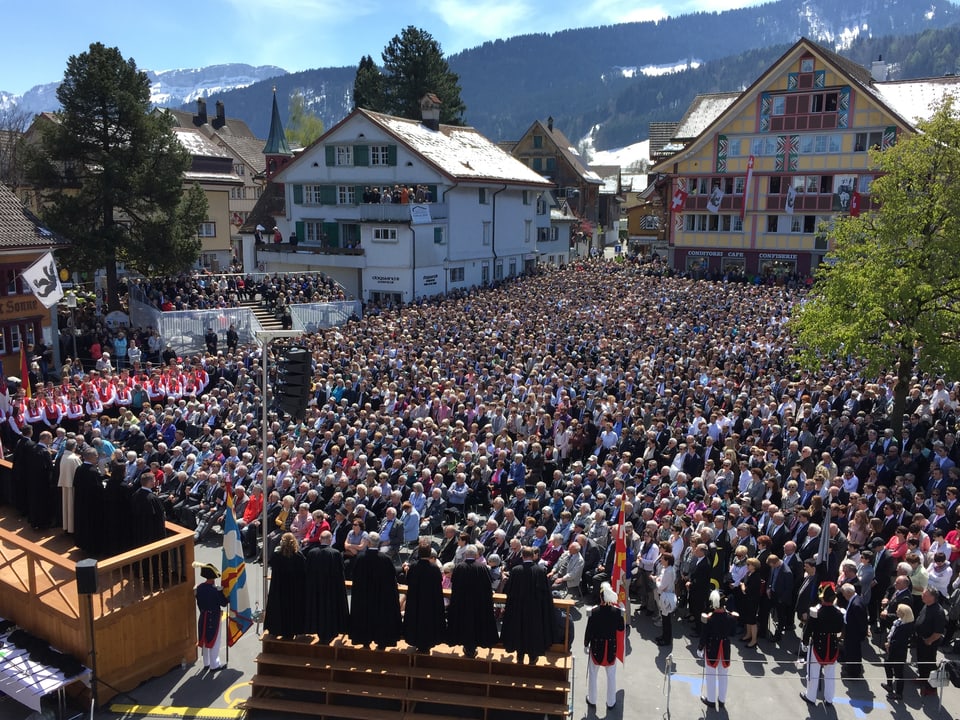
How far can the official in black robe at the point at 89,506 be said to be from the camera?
463 inches

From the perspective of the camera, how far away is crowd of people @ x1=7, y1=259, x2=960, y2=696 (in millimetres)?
11562

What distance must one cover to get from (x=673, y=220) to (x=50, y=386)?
38278 mm

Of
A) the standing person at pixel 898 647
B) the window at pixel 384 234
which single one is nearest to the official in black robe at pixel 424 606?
the standing person at pixel 898 647

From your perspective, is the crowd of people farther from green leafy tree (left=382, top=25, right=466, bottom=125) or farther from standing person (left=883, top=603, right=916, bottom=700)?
green leafy tree (left=382, top=25, right=466, bottom=125)

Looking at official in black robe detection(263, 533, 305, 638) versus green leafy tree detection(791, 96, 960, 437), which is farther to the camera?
green leafy tree detection(791, 96, 960, 437)

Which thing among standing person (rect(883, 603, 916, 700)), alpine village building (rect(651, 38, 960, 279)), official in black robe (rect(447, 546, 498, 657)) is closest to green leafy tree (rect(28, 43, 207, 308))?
official in black robe (rect(447, 546, 498, 657))

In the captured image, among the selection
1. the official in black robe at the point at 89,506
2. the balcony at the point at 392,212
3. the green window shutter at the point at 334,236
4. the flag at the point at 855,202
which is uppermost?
the flag at the point at 855,202

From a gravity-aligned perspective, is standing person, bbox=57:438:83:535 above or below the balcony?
below

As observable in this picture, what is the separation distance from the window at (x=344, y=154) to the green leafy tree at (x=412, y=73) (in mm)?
21300

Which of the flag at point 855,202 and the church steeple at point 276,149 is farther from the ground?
the church steeple at point 276,149

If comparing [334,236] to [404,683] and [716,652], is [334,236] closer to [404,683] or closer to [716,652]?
[404,683]

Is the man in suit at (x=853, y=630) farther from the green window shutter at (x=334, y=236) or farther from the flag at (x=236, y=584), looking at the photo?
the green window shutter at (x=334, y=236)

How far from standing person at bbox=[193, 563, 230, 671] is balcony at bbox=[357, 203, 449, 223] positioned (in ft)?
97.4

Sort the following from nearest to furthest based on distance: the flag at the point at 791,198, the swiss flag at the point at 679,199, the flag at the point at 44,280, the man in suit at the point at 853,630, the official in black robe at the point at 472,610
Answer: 1. the official in black robe at the point at 472,610
2. the man in suit at the point at 853,630
3. the flag at the point at 44,280
4. the flag at the point at 791,198
5. the swiss flag at the point at 679,199
